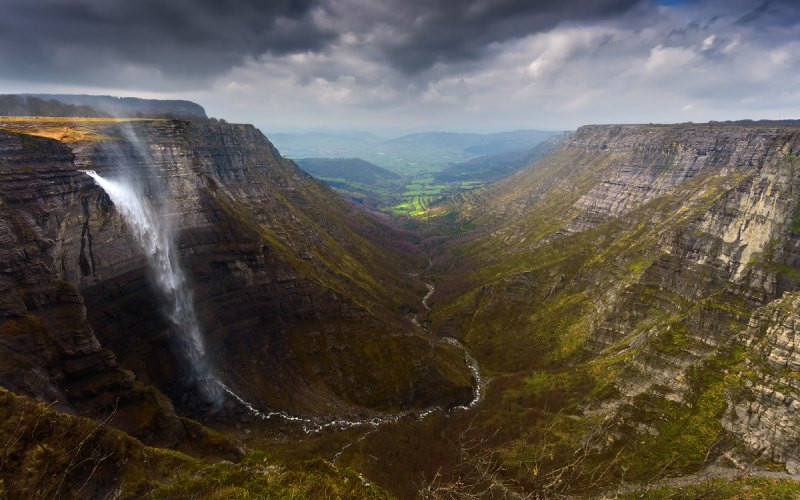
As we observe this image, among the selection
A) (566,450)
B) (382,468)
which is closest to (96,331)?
(382,468)

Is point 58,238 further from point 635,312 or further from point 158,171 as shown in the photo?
point 635,312

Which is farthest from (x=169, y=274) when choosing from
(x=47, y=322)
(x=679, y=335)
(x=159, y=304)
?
(x=679, y=335)

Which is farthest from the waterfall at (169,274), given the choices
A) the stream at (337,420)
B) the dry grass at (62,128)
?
the dry grass at (62,128)

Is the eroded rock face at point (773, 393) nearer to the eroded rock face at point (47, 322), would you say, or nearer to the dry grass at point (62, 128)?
the eroded rock face at point (47, 322)

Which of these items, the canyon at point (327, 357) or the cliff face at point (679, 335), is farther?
the cliff face at point (679, 335)

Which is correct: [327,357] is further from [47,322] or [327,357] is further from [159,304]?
[47,322]

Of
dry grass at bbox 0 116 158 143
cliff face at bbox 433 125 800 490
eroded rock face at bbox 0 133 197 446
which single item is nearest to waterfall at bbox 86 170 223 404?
dry grass at bbox 0 116 158 143
